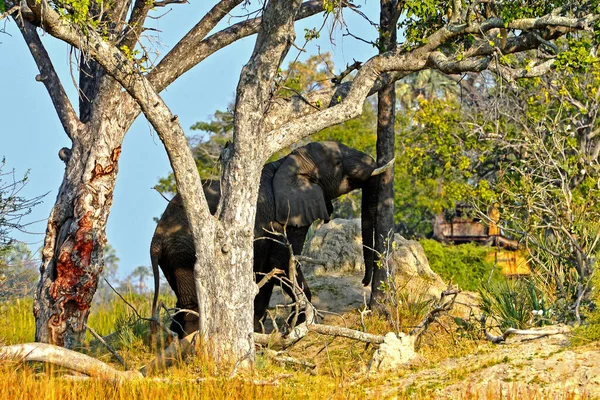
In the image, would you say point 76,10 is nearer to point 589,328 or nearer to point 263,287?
point 263,287

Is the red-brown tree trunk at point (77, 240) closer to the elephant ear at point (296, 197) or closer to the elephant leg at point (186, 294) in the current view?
the elephant leg at point (186, 294)

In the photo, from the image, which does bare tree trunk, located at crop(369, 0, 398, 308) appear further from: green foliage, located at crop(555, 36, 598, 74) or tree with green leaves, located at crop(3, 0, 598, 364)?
green foliage, located at crop(555, 36, 598, 74)

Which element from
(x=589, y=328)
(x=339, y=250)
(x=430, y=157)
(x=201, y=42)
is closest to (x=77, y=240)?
(x=201, y=42)

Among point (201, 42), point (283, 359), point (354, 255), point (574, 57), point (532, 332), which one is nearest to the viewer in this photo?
point (532, 332)

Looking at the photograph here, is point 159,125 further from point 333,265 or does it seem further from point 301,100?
point 333,265

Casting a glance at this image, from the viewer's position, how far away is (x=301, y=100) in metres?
12.3

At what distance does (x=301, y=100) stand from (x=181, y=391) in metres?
Result: 4.42

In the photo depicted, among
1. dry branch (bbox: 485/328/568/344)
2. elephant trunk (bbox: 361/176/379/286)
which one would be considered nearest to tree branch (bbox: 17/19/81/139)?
elephant trunk (bbox: 361/176/379/286)

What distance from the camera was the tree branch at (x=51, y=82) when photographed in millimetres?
13797

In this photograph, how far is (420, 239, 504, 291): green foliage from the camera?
1998 cm

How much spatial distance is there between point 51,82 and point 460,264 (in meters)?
9.56

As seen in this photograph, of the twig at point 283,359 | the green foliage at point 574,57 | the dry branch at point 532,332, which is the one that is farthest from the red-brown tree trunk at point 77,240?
the green foliage at point 574,57

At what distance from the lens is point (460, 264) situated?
20391mm

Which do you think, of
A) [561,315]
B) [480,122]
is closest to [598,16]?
[561,315]
